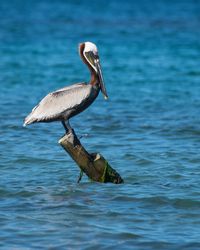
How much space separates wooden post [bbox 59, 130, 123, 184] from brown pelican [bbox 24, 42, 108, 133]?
33cm

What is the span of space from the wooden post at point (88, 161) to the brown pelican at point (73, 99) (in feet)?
1.07

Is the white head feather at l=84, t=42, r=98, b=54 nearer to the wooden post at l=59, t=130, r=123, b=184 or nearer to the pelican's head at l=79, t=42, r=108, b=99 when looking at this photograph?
the pelican's head at l=79, t=42, r=108, b=99

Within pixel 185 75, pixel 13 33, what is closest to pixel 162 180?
pixel 185 75

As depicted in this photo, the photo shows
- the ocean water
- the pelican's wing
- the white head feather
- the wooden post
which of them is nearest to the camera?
the ocean water

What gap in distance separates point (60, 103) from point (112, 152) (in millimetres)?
2151

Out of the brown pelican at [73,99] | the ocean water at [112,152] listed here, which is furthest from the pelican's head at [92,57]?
the ocean water at [112,152]

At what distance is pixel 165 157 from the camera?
10.6 metres

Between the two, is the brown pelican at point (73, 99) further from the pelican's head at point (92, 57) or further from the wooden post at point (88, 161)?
the wooden post at point (88, 161)

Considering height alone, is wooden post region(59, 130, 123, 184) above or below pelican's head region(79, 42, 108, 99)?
below

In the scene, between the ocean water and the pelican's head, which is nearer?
the ocean water

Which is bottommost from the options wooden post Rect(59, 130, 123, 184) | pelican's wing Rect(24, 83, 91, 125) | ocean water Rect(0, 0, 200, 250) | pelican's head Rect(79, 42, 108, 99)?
ocean water Rect(0, 0, 200, 250)

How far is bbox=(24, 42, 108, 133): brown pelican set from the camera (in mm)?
8914

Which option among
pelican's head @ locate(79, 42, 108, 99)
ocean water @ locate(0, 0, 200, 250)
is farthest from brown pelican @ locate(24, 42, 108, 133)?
ocean water @ locate(0, 0, 200, 250)

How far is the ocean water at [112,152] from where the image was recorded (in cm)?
743
